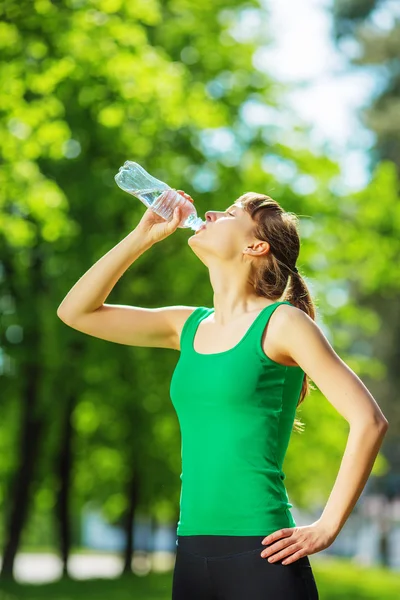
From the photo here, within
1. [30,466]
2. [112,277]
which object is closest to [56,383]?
[30,466]

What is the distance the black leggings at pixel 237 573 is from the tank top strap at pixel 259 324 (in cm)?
60

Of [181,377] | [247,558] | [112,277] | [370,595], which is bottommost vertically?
[370,595]

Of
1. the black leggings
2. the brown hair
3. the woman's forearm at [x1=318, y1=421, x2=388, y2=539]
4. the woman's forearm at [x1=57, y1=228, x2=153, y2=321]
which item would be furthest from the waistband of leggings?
the woman's forearm at [x1=57, y1=228, x2=153, y2=321]

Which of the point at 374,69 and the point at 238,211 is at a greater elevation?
the point at 374,69

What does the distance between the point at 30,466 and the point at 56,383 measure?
2199 mm

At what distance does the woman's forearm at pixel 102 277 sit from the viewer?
13.1 feet

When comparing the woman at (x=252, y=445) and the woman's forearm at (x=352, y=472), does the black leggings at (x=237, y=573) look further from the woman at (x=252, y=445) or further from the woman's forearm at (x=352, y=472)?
the woman's forearm at (x=352, y=472)

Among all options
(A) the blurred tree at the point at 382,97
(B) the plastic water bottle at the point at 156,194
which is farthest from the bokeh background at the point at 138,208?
(A) the blurred tree at the point at 382,97

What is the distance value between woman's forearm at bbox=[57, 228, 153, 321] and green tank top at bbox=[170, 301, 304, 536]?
66 centimetres

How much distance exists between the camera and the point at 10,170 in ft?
42.8

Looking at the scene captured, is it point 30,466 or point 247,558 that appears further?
point 30,466

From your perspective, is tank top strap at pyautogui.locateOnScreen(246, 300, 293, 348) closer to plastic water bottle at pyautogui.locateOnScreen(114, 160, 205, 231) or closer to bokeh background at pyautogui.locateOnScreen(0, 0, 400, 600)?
plastic water bottle at pyautogui.locateOnScreen(114, 160, 205, 231)

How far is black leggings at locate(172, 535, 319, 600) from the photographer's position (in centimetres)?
327

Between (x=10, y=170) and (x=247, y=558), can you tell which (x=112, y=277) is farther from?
(x=10, y=170)
